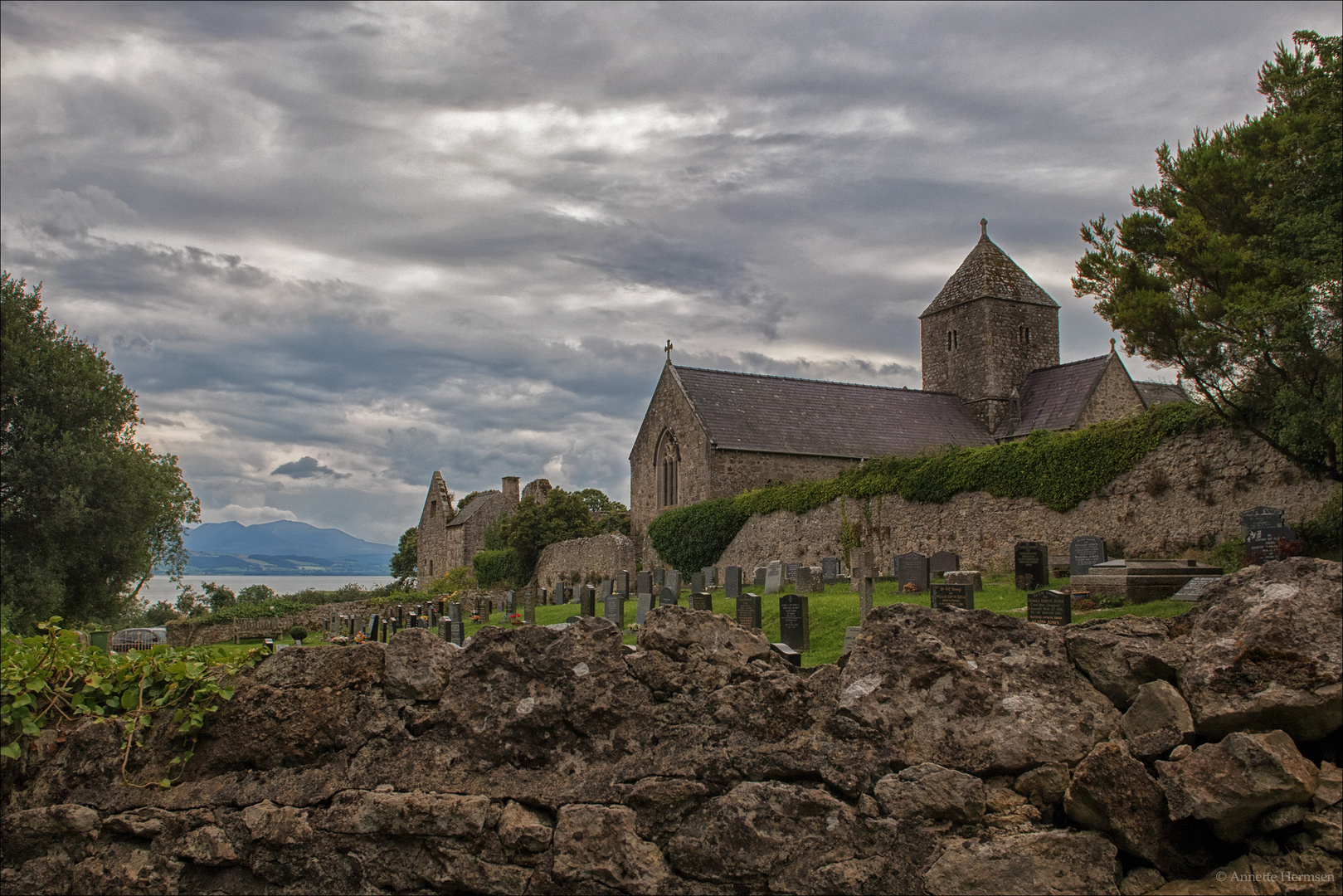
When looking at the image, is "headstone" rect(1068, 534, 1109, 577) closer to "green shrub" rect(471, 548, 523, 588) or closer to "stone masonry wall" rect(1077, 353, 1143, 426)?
"stone masonry wall" rect(1077, 353, 1143, 426)

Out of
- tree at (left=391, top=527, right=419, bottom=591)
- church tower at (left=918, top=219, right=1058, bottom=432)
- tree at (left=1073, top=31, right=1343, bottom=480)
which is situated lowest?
tree at (left=391, top=527, right=419, bottom=591)

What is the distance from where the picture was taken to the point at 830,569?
22094 millimetres

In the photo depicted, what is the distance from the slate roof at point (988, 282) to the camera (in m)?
42.1

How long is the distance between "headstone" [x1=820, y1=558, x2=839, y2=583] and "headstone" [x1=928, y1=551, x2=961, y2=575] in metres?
3.34

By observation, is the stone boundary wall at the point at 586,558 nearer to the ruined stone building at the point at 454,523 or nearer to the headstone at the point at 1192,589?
the ruined stone building at the point at 454,523

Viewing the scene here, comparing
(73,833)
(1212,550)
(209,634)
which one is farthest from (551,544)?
(73,833)

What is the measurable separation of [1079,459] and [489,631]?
19.5 m

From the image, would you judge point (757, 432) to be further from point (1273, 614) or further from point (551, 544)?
point (1273, 614)

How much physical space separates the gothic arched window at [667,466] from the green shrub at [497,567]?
24.4ft

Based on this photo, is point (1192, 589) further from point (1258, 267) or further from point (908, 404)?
point (908, 404)

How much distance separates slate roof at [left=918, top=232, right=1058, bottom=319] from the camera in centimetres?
4212

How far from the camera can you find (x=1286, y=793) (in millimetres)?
3014

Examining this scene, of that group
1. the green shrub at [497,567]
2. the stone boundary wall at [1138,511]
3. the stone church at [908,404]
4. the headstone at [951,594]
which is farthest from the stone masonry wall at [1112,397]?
the headstone at [951,594]

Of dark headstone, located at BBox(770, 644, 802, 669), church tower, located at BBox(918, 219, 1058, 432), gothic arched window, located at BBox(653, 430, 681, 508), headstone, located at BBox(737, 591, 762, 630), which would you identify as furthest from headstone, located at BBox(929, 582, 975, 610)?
church tower, located at BBox(918, 219, 1058, 432)
